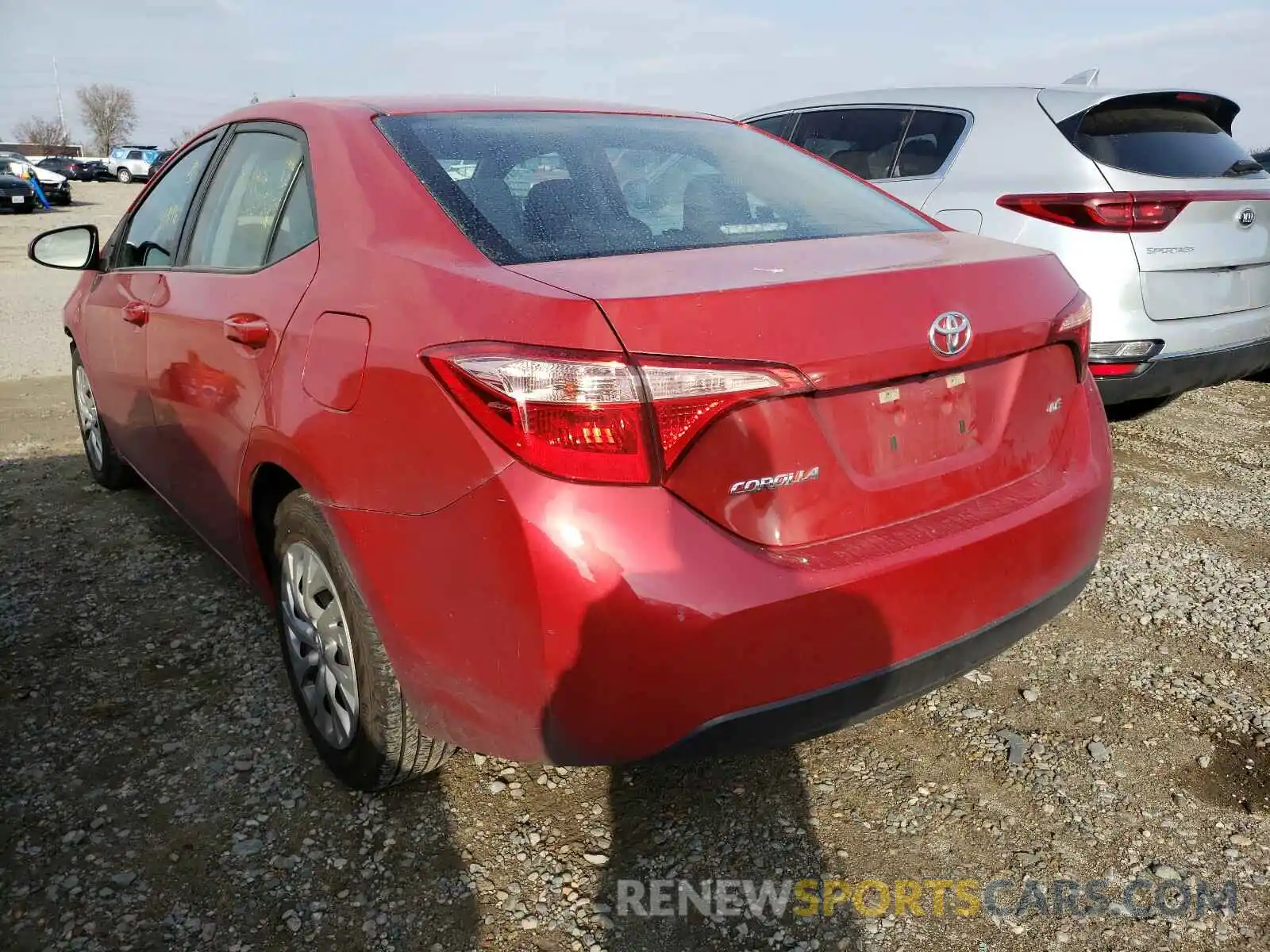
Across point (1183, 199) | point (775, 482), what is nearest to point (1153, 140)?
point (1183, 199)

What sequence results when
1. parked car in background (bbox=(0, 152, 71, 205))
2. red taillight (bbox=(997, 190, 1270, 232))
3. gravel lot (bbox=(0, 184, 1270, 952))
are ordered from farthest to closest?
parked car in background (bbox=(0, 152, 71, 205)) < red taillight (bbox=(997, 190, 1270, 232)) < gravel lot (bbox=(0, 184, 1270, 952))

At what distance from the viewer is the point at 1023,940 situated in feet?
6.04

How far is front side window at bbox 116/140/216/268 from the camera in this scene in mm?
3031

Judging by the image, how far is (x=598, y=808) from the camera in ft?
7.25

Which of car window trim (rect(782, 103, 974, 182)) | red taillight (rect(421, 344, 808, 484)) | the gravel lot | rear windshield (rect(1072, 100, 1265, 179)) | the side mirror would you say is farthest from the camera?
car window trim (rect(782, 103, 974, 182))

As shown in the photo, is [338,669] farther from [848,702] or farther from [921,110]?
[921,110]

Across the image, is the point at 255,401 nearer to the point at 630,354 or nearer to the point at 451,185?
the point at 451,185

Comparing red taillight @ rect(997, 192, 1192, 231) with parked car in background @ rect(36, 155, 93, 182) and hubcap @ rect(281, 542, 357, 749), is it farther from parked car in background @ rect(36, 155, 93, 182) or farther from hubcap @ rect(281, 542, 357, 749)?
parked car in background @ rect(36, 155, 93, 182)

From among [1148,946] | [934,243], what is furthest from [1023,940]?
[934,243]

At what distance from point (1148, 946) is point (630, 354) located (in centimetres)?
150

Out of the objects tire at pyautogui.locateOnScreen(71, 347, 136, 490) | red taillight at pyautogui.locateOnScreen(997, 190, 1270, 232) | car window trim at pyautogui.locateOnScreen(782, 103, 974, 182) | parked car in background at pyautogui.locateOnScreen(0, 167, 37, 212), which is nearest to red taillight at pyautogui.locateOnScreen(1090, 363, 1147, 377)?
red taillight at pyautogui.locateOnScreen(997, 190, 1270, 232)

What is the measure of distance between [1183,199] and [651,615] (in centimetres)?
354

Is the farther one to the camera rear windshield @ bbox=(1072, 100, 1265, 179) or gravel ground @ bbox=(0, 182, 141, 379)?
gravel ground @ bbox=(0, 182, 141, 379)

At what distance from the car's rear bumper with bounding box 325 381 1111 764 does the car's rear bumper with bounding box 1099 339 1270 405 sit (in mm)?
2391
